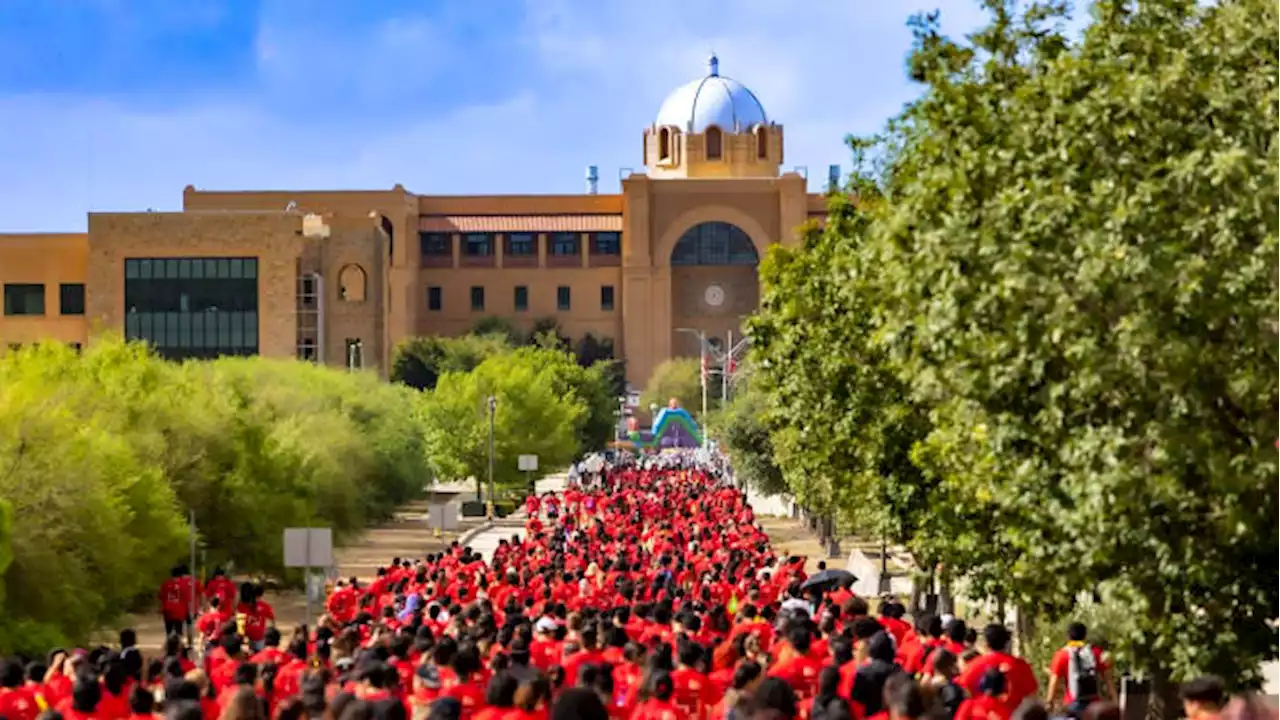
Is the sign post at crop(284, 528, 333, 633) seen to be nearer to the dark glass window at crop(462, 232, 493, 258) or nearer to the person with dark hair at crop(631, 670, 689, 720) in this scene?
the person with dark hair at crop(631, 670, 689, 720)

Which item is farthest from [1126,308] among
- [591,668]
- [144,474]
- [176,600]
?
[144,474]

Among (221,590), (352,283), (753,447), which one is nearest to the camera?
(221,590)

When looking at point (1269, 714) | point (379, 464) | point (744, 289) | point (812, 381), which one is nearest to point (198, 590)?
point (812, 381)

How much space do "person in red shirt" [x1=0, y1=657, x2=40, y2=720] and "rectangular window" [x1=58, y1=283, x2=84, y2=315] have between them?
95.7m

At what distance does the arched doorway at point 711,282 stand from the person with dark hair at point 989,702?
128 m

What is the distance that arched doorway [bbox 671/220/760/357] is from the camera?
14375 cm

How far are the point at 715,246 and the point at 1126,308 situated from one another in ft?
423

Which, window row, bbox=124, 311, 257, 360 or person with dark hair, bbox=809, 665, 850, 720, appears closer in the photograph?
person with dark hair, bbox=809, 665, 850, 720

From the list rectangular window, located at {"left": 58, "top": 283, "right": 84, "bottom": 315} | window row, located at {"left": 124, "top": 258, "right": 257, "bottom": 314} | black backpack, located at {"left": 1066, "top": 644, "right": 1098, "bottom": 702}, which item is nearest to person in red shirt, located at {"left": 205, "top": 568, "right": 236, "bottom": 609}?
black backpack, located at {"left": 1066, "top": 644, "right": 1098, "bottom": 702}

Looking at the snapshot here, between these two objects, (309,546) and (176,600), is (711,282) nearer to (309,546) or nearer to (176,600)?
(176,600)

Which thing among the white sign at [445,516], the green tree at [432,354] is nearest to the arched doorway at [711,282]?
the green tree at [432,354]

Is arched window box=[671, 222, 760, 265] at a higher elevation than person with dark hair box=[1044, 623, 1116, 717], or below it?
higher

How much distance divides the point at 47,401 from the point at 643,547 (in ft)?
36.0

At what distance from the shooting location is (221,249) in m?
105
